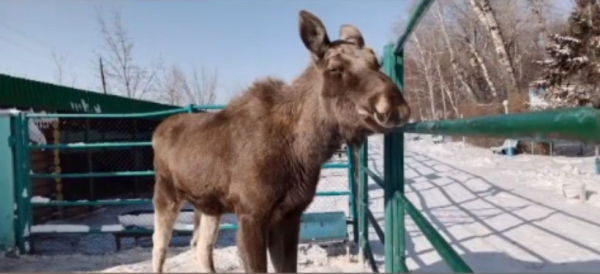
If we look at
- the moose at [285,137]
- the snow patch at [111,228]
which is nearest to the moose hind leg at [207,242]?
the moose at [285,137]

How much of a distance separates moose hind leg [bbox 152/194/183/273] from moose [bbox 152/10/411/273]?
0.69m

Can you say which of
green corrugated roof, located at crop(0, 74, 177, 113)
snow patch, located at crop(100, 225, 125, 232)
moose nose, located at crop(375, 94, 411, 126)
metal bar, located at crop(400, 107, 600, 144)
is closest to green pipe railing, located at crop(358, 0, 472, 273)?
moose nose, located at crop(375, 94, 411, 126)

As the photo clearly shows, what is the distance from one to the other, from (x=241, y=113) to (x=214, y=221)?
1.78 m

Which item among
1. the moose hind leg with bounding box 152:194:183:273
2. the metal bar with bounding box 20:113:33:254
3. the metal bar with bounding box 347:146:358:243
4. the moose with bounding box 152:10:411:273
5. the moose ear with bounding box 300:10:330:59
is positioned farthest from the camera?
the metal bar with bounding box 20:113:33:254

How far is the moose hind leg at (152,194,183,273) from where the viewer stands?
12.1 ft

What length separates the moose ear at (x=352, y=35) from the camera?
2392 mm

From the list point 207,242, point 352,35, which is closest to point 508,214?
point 207,242

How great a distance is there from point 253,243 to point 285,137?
24.2 inches

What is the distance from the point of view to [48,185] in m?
8.61

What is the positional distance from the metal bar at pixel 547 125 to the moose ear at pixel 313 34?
127cm

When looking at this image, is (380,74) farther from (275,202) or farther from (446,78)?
(446,78)

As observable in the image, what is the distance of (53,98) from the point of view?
26.8 ft

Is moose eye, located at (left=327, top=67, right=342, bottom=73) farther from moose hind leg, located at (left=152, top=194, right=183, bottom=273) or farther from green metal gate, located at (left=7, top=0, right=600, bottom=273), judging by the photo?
moose hind leg, located at (left=152, top=194, right=183, bottom=273)

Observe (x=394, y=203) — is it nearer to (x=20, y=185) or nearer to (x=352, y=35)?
(x=352, y=35)
